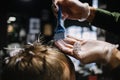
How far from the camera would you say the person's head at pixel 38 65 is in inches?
44.3

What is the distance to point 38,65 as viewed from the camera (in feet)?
3.68

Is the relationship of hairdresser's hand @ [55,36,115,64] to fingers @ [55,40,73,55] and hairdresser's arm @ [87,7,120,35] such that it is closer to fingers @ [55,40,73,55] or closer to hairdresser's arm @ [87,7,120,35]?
fingers @ [55,40,73,55]

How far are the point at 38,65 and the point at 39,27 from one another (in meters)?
2.59

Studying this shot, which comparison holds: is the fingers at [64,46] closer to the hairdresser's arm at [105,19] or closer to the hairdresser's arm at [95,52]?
the hairdresser's arm at [95,52]

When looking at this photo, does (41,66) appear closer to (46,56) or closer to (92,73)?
(46,56)

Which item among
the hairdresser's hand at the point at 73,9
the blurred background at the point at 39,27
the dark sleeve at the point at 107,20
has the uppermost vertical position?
the hairdresser's hand at the point at 73,9

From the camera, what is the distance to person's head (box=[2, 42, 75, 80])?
1.12 metres

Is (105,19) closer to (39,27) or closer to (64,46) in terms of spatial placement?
(64,46)

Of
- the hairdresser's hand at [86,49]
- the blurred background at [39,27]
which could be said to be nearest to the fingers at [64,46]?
the hairdresser's hand at [86,49]

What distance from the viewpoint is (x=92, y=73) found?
2.36 metres

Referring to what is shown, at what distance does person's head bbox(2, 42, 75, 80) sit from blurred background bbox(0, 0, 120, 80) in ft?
0.62

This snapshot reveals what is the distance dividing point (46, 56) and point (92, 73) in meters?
1.24

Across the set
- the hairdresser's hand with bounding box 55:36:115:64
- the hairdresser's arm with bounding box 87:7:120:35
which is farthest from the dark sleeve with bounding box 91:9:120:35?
the hairdresser's hand with bounding box 55:36:115:64

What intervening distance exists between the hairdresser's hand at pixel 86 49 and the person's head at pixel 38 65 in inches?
1.2
